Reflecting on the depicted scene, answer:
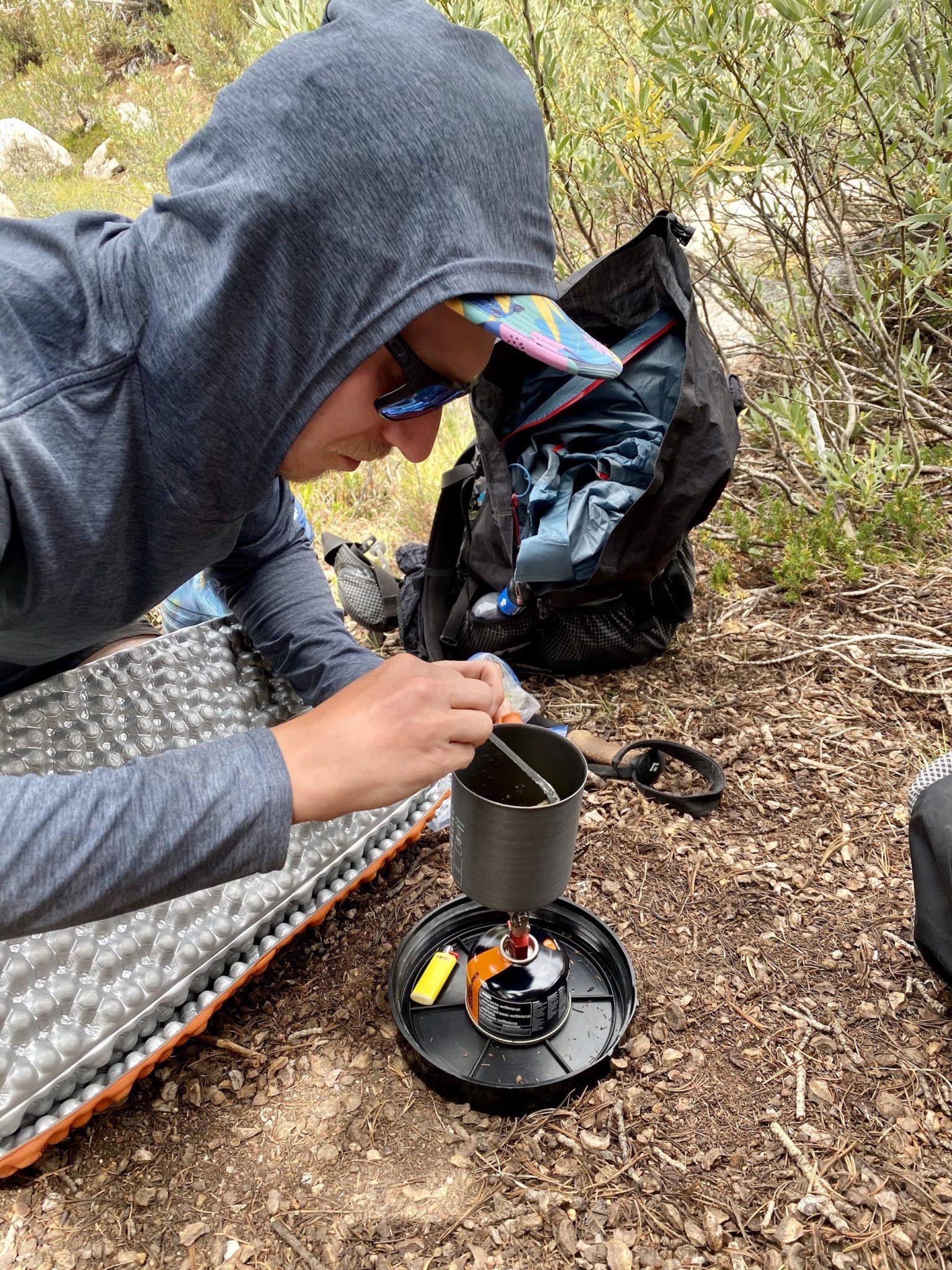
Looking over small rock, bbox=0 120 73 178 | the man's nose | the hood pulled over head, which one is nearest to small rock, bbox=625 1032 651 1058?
the man's nose

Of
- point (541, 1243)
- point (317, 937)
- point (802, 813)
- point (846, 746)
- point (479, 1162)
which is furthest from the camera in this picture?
point (846, 746)

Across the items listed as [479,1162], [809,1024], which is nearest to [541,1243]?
[479,1162]

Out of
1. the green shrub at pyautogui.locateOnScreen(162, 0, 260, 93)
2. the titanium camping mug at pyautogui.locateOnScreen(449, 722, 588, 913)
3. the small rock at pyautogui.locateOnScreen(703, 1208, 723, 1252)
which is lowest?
the small rock at pyautogui.locateOnScreen(703, 1208, 723, 1252)

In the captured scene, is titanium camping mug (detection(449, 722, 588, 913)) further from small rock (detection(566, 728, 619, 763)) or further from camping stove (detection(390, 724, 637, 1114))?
small rock (detection(566, 728, 619, 763))

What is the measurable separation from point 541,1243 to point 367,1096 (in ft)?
1.26

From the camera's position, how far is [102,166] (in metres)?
12.6

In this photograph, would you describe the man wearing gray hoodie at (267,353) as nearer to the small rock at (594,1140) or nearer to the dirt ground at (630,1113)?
the dirt ground at (630,1113)

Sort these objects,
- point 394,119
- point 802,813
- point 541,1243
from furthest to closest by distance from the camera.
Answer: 1. point 802,813
2. point 541,1243
3. point 394,119

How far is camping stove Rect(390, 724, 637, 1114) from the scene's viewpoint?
4.48ft

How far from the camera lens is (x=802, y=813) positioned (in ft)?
7.11

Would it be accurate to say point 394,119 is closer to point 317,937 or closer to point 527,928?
point 527,928

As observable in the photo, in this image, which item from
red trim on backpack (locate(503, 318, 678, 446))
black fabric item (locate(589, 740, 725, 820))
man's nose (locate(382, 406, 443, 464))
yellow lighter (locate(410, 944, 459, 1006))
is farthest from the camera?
red trim on backpack (locate(503, 318, 678, 446))

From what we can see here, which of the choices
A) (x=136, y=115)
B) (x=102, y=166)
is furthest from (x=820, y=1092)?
(x=102, y=166)

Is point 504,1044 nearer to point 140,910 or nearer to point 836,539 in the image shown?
point 140,910
